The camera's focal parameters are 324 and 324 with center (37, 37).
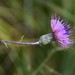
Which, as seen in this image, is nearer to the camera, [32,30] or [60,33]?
[60,33]

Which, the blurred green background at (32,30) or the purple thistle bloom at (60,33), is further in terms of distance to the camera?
the blurred green background at (32,30)

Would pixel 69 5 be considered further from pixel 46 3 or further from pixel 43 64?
pixel 43 64

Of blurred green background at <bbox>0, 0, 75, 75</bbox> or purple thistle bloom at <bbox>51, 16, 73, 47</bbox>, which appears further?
blurred green background at <bbox>0, 0, 75, 75</bbox>

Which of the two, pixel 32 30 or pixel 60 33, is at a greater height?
pixel 32 30

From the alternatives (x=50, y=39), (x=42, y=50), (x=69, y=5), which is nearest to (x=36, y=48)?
(x=42, y=50)
